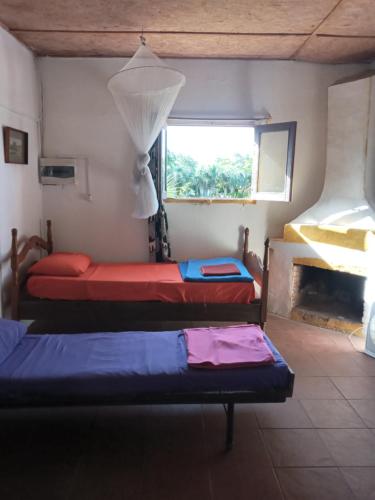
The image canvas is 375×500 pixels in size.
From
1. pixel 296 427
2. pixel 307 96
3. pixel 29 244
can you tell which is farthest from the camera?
pixel 307 96

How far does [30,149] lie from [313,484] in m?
3.53

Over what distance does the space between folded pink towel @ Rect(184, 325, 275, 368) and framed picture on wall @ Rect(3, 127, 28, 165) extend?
2.16m

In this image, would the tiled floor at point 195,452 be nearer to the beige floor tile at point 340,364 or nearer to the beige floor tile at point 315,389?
the beige floor tile at point 315,389

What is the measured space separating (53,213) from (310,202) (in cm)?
277

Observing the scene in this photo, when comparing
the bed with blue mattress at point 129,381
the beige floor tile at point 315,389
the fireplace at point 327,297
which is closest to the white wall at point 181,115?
the fireplace at point 327,297

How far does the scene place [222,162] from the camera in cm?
416

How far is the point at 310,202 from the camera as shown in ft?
13.6

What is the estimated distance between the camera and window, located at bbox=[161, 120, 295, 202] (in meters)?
3.99

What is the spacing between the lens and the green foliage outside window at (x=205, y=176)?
4.15 meters

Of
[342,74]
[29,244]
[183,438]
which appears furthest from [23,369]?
[342,74]

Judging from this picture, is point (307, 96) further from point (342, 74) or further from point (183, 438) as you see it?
point (183, 438)

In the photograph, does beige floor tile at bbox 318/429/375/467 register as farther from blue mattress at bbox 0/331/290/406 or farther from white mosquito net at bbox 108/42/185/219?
white mosquito net at bbox 108/42/185/219

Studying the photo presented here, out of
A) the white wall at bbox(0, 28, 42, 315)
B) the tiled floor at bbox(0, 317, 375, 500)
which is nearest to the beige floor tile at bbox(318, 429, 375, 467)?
the tiled floor at bbox(0, 317, 375, 500)

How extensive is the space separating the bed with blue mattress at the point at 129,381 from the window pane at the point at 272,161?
235 centimetres
